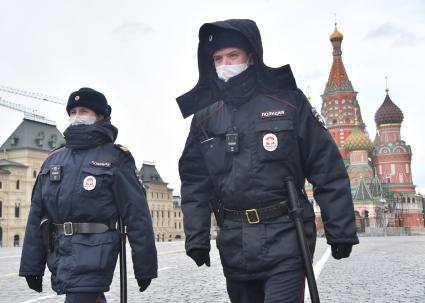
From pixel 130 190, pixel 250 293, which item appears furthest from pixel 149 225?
pixel 250 293

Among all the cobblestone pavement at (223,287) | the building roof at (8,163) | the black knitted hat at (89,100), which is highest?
the building roof at (8,163)

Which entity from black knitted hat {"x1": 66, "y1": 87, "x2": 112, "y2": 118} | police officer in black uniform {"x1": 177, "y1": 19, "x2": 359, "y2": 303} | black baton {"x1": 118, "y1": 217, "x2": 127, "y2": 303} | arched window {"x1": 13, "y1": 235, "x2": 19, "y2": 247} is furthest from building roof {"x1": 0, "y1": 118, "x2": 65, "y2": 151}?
police officer in black uniform {"x1": 177, "y1": 19, "x2": 359, "y2": 303}

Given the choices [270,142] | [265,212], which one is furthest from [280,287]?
[270,142]

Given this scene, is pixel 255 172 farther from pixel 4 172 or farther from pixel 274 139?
pixel 4 172

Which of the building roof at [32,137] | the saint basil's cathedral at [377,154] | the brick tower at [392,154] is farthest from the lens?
the brick tower at [392,154]

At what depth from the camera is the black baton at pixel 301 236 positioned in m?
3.50

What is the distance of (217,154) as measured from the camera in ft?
12.9

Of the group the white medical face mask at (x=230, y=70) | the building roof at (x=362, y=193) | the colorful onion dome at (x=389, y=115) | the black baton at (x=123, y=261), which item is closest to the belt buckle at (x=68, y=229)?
the black baton at (x=123, y=261)

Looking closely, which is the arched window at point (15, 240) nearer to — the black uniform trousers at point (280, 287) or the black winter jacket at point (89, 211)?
the black winter jacket at point (89, 211)

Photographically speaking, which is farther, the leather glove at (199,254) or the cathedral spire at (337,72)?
the cathedral spire at (337,72)

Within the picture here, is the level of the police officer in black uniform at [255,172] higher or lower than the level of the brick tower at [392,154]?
lower

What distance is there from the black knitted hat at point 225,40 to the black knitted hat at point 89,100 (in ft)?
3.99

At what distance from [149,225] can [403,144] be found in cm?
9684

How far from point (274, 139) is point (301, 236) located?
643mm
